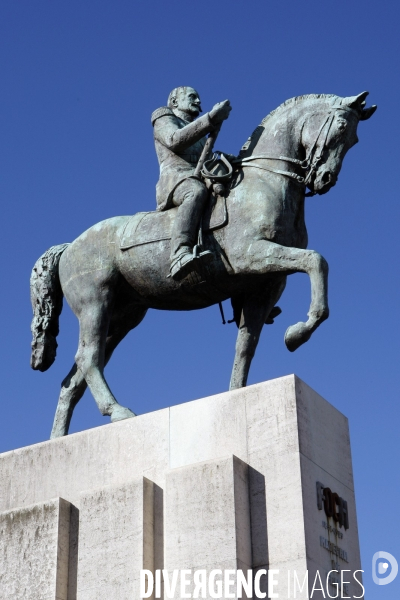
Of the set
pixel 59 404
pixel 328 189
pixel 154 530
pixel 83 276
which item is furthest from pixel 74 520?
pixel 328 189

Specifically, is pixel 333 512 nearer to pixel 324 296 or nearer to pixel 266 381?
pixel 266 381

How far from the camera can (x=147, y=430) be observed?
11.9 m

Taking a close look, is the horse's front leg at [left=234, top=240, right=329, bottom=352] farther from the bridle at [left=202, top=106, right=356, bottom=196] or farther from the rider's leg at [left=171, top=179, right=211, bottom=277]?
the bridle at [left=202, top=106, right=356, bottom=196]

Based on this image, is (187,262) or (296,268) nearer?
(296,268)

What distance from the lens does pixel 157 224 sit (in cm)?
1341

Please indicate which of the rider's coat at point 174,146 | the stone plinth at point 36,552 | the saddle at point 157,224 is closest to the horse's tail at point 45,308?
the saddle at point 157,224

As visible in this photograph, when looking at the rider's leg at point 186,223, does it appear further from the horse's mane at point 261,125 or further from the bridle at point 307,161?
the horse's mane at point 261,125

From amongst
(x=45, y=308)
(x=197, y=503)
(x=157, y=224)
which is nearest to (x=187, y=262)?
(x=157, y=224)

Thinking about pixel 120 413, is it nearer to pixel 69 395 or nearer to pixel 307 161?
pixel 69 395

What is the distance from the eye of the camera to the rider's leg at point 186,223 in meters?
12.6

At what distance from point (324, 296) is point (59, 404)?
4.04 metres

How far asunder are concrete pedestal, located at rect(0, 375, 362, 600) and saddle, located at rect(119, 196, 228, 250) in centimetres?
236

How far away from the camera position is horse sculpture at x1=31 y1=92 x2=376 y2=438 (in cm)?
1270

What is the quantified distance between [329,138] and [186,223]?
78.3 inches
